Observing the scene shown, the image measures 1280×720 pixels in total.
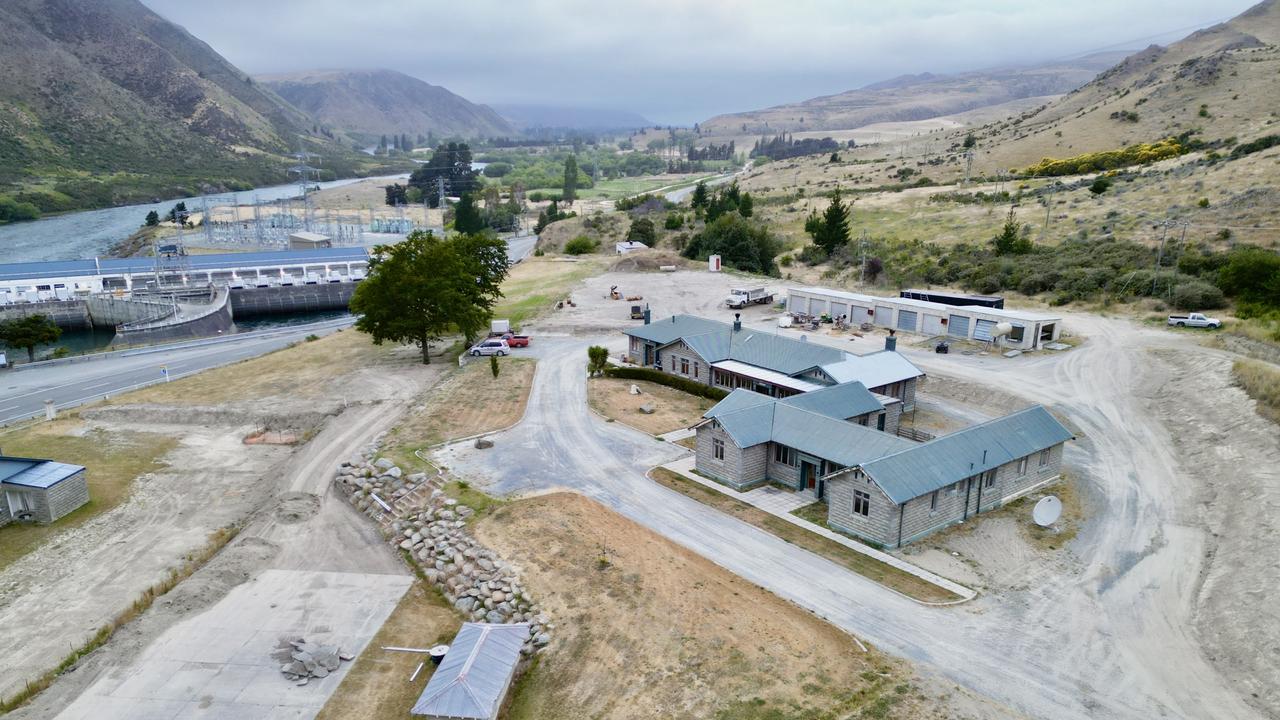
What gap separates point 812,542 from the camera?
94.6 feet

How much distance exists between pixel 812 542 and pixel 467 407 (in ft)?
75.2

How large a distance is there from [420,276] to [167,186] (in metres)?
174

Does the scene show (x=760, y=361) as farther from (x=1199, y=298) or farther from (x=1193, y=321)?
(x=1199, y=298)

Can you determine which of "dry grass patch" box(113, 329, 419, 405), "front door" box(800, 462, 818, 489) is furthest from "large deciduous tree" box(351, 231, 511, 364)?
"front door" box(800, 462, 818, 489)

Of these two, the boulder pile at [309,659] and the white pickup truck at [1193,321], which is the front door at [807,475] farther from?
the white pickup truck at [1193,321]

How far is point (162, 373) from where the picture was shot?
2200 inches

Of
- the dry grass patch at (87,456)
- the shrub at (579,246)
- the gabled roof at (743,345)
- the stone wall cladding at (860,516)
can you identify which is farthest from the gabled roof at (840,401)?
the shrub at (579,246)

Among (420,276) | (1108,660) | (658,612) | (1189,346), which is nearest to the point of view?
(1108,660)

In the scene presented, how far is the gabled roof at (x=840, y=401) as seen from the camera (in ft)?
121

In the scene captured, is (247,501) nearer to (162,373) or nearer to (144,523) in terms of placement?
(144,523)

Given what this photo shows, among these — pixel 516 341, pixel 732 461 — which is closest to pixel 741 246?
pixel 516 341

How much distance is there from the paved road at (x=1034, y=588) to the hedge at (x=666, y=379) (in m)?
7.20

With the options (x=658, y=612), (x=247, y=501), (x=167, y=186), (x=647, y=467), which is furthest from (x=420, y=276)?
(x=167, y=186)

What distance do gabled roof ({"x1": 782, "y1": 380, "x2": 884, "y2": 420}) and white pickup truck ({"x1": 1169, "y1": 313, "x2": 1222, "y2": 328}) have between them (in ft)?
103
